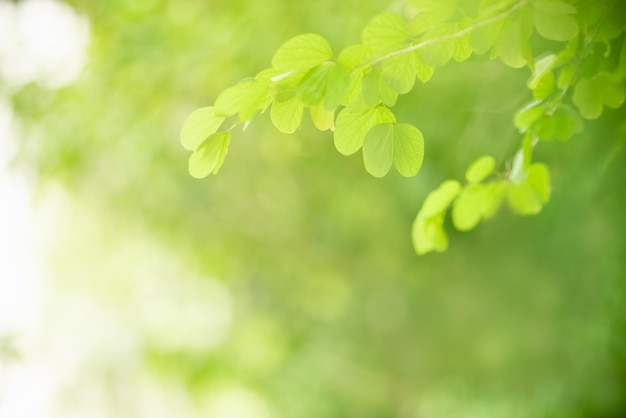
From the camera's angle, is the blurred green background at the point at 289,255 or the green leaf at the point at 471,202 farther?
the blurred green background at the point at 289,255

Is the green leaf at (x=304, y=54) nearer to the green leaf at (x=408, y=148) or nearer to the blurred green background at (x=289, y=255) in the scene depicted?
the green leaf at (x=408, y=148)

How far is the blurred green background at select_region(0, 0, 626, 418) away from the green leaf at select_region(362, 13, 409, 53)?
23.4 inches

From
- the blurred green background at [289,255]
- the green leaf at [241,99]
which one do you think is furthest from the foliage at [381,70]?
the blurred green background at [289,255]

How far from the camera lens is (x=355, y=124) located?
1.77 feet

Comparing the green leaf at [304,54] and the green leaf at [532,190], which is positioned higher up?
the green leaf at [532,190]

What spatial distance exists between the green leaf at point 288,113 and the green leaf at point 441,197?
1.01 feet

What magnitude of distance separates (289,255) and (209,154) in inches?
147

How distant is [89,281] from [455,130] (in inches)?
113

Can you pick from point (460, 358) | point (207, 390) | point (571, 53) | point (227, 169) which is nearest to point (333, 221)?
point (227, 169)

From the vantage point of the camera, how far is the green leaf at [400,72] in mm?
521

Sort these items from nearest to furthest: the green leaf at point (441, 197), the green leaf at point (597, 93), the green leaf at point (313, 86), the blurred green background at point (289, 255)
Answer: the green leaf at point (313, 86), the green leaf at point (597, 93), the green leaf at point (441, 197), the blurred green background at point (289, 255)

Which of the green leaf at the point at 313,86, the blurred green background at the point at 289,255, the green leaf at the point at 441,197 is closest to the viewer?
the green leaf at the point at 313,86

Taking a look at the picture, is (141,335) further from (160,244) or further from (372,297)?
(372,297)

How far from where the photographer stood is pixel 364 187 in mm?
3439
